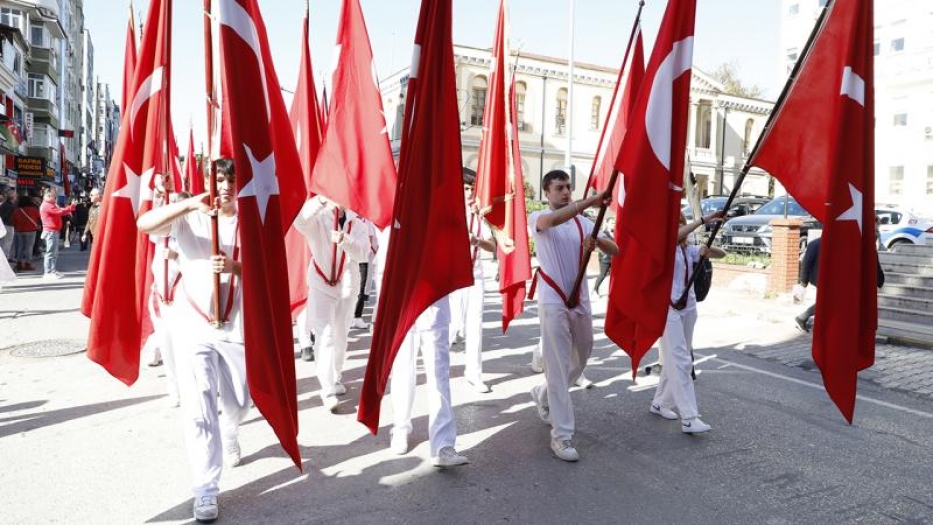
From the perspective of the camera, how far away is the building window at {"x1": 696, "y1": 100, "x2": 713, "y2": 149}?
49406 millimetres

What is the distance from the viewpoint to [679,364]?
5539 millimetres

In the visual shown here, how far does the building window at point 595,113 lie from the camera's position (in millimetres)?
45856

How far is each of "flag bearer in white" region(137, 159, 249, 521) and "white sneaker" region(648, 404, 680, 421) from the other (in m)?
3.48

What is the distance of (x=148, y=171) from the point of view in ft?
15.4

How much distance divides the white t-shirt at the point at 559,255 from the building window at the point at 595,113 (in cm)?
4241

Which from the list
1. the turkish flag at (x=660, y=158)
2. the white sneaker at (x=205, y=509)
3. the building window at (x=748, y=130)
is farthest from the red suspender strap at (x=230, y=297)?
the building window at (x=748, y=130)

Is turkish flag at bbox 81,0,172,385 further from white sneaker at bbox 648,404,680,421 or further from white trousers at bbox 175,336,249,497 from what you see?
white sneaker at bbox 648,404,680,421

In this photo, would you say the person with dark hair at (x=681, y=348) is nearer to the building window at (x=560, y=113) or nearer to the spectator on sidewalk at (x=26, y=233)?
the spectator on sidewalk at (x=26, y=233)

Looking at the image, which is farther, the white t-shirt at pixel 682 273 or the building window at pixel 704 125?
the building window at pixel 704 125

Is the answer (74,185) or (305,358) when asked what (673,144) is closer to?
(305,358)

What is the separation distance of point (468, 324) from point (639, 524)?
3.30 m

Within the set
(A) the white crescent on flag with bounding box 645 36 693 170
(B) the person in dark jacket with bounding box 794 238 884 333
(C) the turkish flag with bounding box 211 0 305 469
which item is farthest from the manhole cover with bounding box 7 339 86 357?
(B) the person in dark jacket with bounding box 794 238 884 333

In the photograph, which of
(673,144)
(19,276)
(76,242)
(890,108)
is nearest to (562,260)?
(673,144)

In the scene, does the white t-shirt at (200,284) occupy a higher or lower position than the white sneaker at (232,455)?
higher
